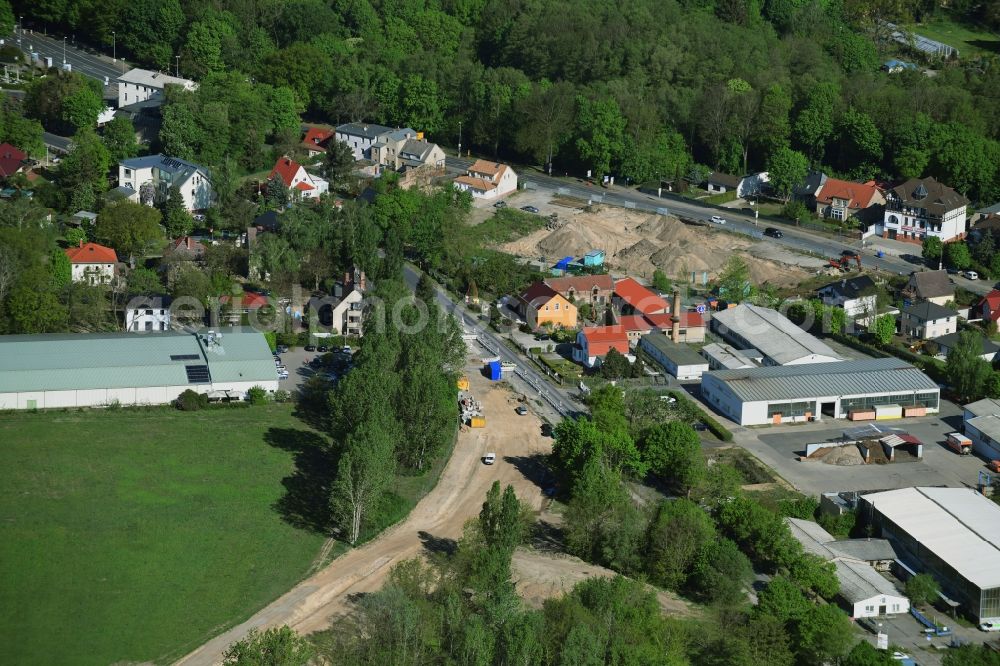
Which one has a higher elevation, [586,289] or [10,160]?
[10,160]

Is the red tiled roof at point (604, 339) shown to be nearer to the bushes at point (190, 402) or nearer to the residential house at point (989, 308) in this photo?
the bushes at point (190, 402)

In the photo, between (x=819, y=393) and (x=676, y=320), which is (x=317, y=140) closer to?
(x=676, y=320)

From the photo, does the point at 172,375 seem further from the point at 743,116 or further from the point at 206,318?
the point at 743,116

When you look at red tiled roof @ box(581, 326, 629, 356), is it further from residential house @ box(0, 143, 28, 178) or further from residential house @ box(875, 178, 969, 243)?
residential house @ box(0, 143, 28, 178)

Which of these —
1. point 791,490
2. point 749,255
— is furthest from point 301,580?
point 749,255

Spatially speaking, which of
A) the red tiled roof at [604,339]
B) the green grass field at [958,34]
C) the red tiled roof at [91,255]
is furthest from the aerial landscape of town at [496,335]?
the green grass field at [958,34]

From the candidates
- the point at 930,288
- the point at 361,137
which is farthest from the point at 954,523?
the point at 361,137
